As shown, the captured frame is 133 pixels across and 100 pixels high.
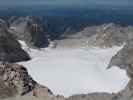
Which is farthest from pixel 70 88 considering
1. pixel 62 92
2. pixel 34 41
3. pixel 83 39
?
pixel 83 39

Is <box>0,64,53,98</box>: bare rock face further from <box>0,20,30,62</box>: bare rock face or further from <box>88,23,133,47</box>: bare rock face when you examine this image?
<box>88,23,133,47</box>: bare rock face

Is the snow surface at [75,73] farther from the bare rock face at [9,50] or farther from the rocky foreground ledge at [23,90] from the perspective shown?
A: the rocky foreground ledge at [23,90]

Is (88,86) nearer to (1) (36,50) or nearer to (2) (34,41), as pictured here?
(1) (36,50)

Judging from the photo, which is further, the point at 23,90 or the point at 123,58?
the point at 123,58

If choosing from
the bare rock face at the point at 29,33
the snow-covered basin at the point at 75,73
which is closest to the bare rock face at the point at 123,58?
the snow-covered basin at the point at 75,73

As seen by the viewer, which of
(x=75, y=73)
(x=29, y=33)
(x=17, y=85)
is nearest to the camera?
(x=17, y=85)

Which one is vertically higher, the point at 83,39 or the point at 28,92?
the point at 28,92

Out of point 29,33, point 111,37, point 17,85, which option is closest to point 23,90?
point 17,85

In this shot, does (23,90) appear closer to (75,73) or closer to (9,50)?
(75,73)
